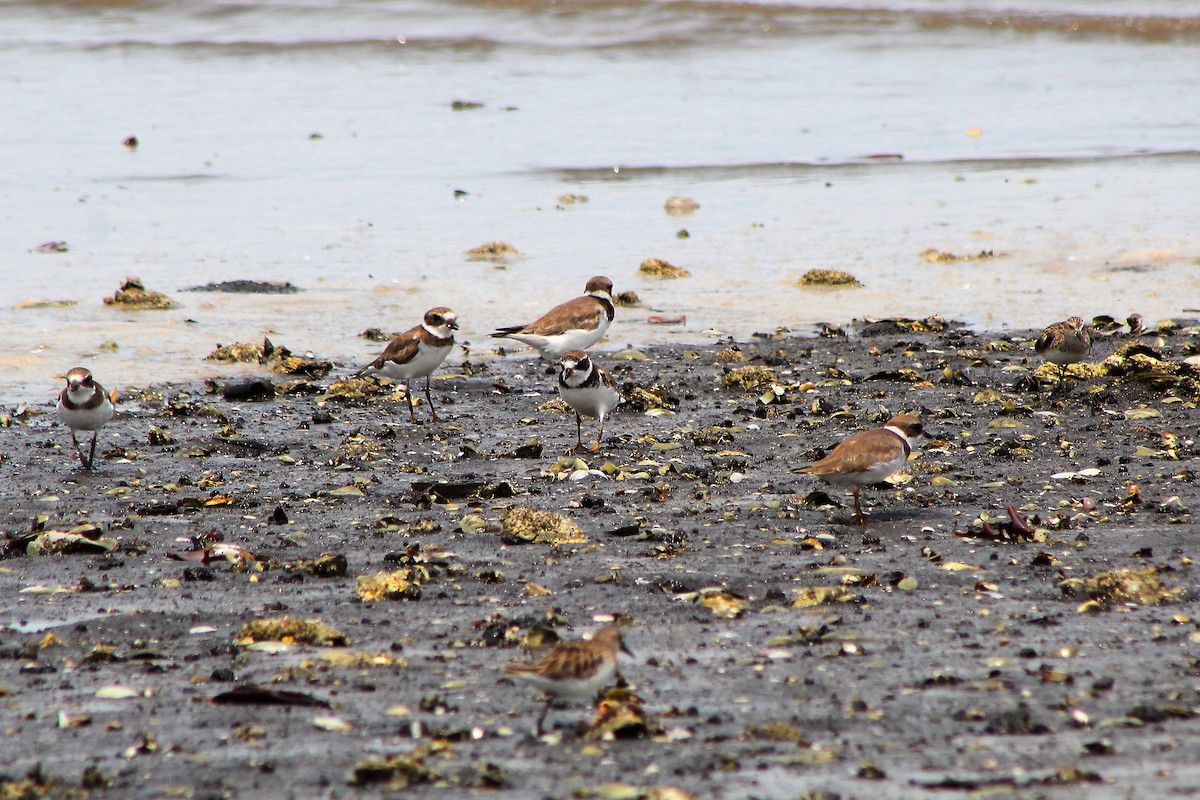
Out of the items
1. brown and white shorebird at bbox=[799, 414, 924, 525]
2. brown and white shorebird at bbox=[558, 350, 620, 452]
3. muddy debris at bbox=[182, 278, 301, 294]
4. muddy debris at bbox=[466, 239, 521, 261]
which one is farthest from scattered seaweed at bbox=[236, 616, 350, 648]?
muddy debris at bbox=[466, 239, 521, 261]

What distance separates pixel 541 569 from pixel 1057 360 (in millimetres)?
4679

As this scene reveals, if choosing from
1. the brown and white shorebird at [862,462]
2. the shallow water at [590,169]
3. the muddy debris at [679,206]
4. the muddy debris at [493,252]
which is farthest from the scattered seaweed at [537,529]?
the muddy debris at [679,206]

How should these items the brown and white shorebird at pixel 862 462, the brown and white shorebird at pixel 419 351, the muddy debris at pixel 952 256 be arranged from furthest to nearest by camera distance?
the muddy debris at pixel 952 256, the brown and white shorebird at pixel 419 351, the brown and white shorebird at pixel 862 462

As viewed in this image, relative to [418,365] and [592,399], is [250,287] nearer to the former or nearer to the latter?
[418,365]

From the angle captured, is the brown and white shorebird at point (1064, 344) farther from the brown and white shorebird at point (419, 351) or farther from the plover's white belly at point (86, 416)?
the plover's white belly at point (86, 416)

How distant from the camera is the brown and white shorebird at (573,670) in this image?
15.1 ft

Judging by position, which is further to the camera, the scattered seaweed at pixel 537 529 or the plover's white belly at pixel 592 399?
the plover's white belly at pixel 592 399

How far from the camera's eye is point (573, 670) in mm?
4609

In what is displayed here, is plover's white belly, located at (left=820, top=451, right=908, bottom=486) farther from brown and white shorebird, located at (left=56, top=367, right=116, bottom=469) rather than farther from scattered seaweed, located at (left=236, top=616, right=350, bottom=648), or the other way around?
brown and white shorebird, located at (left=56, top=367, right=116, bottom=469)

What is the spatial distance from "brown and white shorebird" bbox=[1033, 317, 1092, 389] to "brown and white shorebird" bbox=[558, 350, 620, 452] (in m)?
2.96

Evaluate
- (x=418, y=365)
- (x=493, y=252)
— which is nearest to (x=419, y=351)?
(x=418, y=365)

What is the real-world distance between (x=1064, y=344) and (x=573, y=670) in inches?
237

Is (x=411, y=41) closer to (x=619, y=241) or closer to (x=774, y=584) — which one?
(x=619, y=241)

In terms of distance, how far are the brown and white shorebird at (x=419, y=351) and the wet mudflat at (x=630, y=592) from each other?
1.04ft
